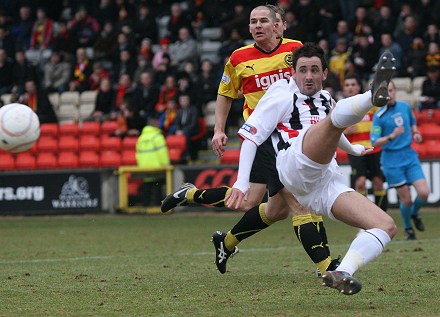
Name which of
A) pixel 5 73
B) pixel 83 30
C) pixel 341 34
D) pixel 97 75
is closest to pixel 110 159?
pixel 97 75

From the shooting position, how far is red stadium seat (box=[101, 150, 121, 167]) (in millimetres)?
21281

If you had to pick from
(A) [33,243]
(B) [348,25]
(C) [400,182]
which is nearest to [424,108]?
(B) [348,25]

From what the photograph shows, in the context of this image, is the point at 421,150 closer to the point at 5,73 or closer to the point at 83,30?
Answer: the point at 83,30

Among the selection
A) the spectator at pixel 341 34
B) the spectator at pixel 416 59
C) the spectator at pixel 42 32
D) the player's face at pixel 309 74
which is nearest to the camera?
the player's face at pixel 309 74

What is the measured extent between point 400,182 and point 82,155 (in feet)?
32.7

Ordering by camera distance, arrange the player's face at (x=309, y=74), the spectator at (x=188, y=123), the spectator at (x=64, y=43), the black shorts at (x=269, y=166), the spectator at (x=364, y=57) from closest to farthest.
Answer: the player's face at (x=309, y=74), the black shorts at (x=269, y=166), the spectator at (x=364, y=57), the spectator at (x=188, y=123), the spectator at (x=64, y=43)

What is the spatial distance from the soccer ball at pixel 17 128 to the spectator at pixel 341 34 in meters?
10.6

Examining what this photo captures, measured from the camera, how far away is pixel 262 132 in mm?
7523

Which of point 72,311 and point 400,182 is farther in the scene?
point 400,182

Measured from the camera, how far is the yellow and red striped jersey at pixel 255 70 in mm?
9148

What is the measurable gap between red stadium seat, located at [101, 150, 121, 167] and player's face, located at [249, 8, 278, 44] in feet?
40.9

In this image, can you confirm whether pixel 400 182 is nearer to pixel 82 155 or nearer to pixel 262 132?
pixel 262 132

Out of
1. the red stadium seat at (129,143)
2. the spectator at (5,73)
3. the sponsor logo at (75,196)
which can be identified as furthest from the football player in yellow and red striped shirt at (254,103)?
the spectator at (5,73)

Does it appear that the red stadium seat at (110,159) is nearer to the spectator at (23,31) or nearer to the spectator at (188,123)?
the spectator at (188,123)
